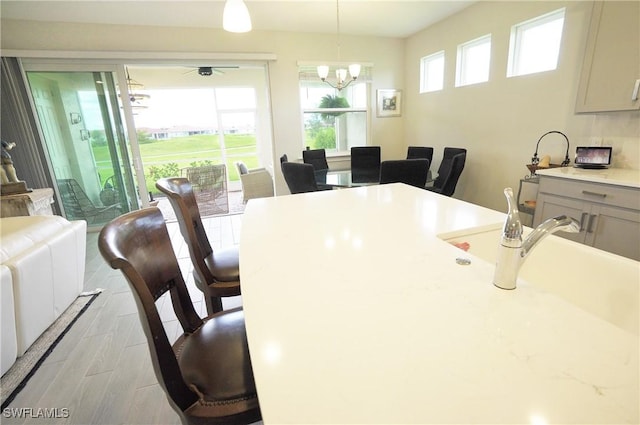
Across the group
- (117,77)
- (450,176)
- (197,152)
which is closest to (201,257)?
(450,176)

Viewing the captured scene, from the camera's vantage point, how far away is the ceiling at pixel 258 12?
3191 mm

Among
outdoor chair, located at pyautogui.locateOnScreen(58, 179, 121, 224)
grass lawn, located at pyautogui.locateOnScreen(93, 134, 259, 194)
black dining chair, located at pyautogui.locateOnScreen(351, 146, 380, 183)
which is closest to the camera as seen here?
outdoor chair, located at pyautogui.locateOnScreen(58, 179, 121, 224)

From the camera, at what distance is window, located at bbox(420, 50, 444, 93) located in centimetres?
443

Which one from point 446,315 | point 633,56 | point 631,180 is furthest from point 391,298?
point 633,56

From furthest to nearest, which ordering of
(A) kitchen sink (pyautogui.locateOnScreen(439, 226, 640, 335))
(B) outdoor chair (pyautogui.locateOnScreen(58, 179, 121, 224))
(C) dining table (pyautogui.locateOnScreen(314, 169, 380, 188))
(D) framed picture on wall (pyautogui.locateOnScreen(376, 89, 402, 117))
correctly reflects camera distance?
1. (D) framed picture on wall (pyautogui.locateOnScreen(376, 89, 402, 117))
2. (B) outdoor chair (pyautogui.locateOnScreen(58, 179, 121, 224))
3. (C) dining table (pyautogui.locateOnScreen(314, 169, 380, 188))
4. (A) kitchen sink (pyautogui.locateOnScreen(439, 226, 640, 335))

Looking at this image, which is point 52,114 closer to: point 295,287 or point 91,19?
point 91,19

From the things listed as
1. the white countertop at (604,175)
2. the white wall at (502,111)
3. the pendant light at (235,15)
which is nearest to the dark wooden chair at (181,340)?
the pendant light at (235,15)

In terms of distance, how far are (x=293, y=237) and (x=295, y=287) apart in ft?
1.20

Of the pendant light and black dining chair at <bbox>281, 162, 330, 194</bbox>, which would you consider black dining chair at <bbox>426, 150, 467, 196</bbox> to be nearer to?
black dining chair at <bbox>281, 162, 330, 194</bbox>

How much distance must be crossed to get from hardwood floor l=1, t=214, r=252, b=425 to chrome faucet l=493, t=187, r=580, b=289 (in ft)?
5.20

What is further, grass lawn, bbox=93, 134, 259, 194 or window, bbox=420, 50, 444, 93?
grass lawn, bbox=93, 134, 259, 194

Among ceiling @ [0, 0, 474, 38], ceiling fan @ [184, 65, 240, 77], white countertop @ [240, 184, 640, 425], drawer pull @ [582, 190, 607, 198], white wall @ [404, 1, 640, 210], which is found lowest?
drawer pull @ [582, 190, 607, 198]

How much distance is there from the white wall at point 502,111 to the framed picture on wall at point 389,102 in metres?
0.27

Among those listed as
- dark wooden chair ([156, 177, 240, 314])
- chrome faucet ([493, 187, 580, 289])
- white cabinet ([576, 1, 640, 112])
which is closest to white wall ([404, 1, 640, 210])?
white cabinet ([576, 1, 640, 112])
